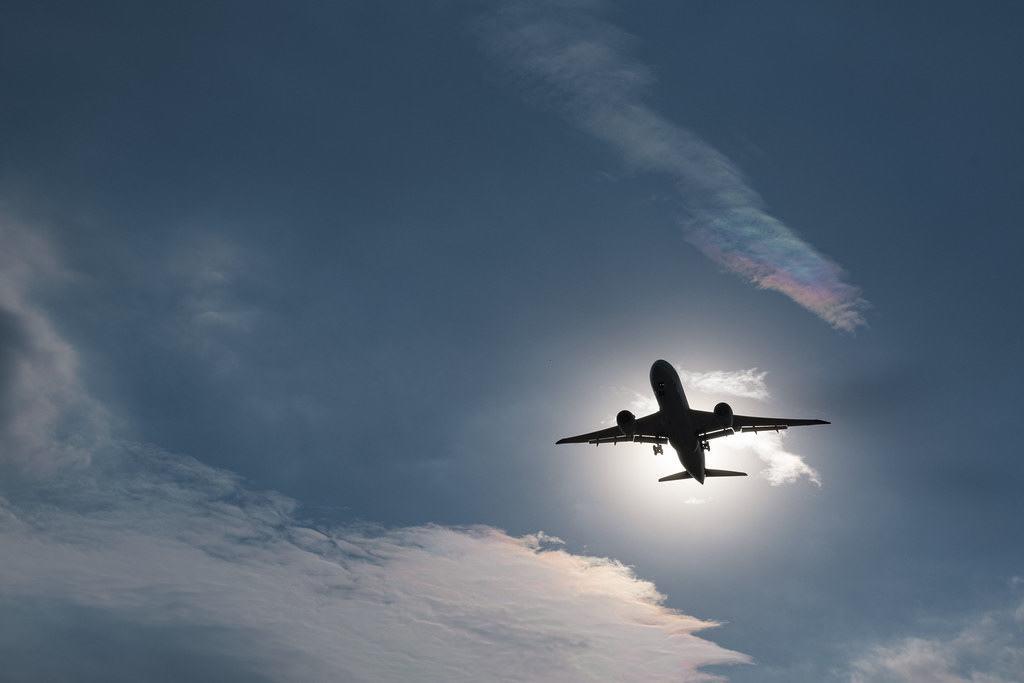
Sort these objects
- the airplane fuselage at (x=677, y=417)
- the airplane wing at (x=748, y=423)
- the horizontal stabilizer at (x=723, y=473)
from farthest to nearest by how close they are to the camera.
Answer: the horizontal stabilizer at (x=723, y=473)
the airplane wing at (x=748, y=423)
the airplane fuselage at (x=677, y=417)

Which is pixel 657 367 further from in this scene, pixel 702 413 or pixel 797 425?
pixel 797 425

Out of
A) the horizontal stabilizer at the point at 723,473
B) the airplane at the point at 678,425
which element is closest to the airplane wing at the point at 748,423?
the airplane at the point at 678,425

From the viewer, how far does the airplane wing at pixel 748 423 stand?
3440 inches

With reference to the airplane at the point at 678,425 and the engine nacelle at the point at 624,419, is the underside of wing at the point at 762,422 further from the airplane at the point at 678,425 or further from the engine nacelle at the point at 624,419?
the engine nacelle at the point at 624,419

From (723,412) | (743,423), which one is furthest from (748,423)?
(723,412)

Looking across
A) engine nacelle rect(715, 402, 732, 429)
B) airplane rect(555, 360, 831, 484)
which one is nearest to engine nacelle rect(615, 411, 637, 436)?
airplane rect(555, 360, 831, 484)

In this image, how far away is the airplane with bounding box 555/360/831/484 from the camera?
81.1 meters

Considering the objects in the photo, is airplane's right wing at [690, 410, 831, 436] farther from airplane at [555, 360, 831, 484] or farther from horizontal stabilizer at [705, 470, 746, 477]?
horizontal stabilizer at [705, 470, 746, 477]

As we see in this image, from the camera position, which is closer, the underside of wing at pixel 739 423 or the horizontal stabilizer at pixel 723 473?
the underside of wing at pixel 739 423

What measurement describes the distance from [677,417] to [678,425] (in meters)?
1.70

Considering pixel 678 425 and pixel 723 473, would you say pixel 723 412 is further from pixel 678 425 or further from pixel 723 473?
pixel 723 473

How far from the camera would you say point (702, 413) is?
87.6 metres

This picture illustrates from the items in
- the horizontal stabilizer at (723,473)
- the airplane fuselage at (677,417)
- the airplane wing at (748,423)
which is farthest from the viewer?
the horizontal stabilizer at (723,473)

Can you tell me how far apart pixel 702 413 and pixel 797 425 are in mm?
13264
